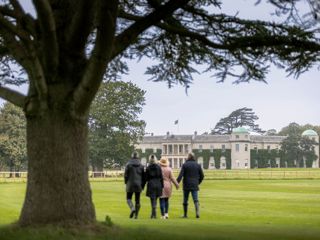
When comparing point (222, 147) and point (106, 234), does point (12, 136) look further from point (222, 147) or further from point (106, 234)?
point (222, 147)

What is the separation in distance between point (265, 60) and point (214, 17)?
1087 millimetres

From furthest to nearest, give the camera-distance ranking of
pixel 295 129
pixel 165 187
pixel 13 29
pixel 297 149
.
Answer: pixel 295 129 < pixel 297 149 < pixel 165 187 < pixel 13 29

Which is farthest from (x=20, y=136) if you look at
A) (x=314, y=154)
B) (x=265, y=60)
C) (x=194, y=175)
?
(x=314, y=154)

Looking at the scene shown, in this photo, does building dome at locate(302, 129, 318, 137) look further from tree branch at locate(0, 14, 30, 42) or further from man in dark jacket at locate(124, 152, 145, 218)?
tree branch at locate(0, 14, 30, 42)

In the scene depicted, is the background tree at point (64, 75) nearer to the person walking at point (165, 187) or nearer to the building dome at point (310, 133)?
the person walking at point (165, 187)

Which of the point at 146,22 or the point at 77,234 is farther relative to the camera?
the point at 146,22

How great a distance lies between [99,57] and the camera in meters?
7.29

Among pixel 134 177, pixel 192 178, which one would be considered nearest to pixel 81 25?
pixel 134 177

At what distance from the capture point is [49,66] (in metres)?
7.84

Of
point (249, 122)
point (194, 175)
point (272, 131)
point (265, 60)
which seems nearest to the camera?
point (265, 60)

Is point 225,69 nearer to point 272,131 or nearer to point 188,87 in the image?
point 188,87

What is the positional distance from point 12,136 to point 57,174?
63252mm

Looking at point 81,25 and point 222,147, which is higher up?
point 222,147

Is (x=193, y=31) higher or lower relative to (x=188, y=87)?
higher
